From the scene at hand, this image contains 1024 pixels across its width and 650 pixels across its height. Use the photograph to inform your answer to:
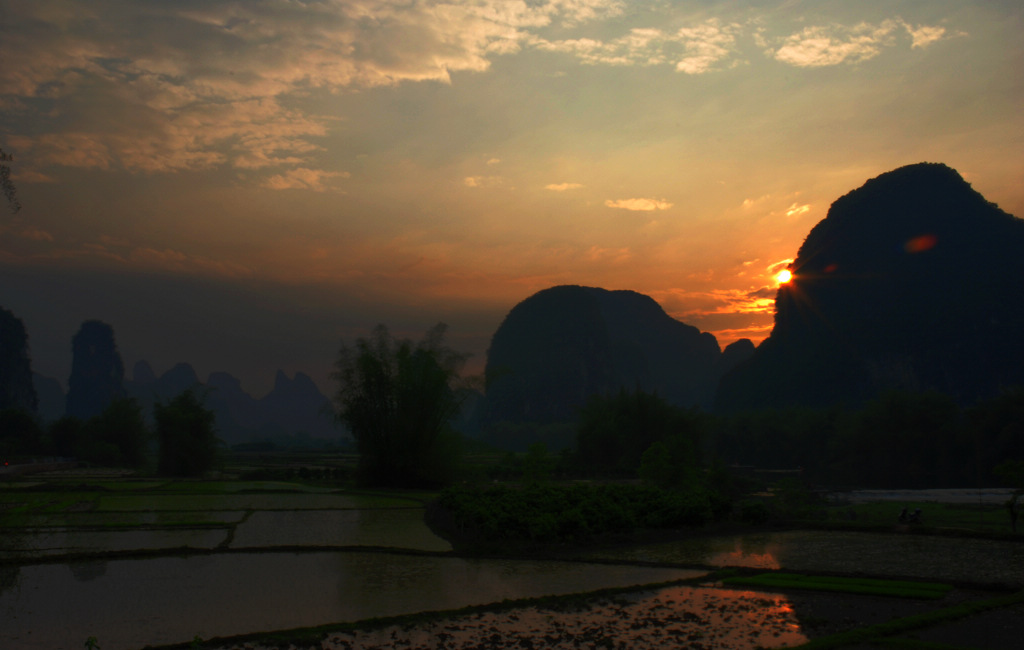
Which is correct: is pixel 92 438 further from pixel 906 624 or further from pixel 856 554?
pixel 906 624

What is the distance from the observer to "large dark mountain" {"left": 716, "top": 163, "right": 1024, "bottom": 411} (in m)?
72.1

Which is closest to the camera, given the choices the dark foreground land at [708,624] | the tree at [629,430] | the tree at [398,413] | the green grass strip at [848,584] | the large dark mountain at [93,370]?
the dark foreground land at [708,624]

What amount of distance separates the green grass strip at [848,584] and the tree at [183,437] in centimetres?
3542

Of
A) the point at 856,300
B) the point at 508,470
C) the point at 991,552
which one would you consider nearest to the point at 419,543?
the point at 991,552

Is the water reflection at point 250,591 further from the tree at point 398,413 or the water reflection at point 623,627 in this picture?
the tree at point 398,413

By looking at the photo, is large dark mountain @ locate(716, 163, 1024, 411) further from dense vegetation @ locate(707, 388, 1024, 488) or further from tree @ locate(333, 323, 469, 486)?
tree @ locate(333, 323, 469, 486)

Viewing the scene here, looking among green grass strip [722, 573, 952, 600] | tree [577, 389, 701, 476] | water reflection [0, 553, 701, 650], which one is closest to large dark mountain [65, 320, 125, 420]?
tree [577, 389, 701, 476]

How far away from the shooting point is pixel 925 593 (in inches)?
386

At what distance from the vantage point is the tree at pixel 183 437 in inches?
1499

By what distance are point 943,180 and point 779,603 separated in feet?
319

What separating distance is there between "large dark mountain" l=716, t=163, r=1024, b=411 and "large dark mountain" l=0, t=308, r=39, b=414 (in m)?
101

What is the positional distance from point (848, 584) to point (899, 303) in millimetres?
82818

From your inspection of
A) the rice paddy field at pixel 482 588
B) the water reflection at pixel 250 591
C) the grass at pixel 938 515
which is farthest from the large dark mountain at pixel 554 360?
the water reflection at pixel 250 591

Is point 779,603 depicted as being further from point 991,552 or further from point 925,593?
point 991,552
